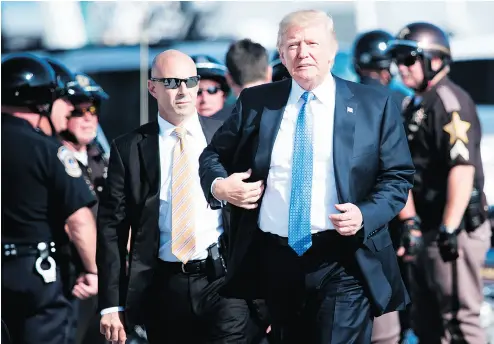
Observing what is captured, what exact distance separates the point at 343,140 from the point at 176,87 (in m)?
1.18

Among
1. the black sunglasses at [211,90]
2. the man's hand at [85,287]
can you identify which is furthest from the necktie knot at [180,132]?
the black sunglasses at [211,90]

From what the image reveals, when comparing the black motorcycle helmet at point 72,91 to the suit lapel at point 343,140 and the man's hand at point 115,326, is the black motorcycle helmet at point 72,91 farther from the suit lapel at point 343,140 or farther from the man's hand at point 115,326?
the suit lapel at point 343,140

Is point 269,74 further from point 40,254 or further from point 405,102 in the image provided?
point 40,254

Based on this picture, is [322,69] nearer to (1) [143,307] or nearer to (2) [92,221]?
(1) [143,307]

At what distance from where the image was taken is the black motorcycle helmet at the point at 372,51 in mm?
7184

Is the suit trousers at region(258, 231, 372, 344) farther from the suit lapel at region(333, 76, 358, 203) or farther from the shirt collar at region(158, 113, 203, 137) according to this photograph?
the shirt collar at region(158, 113, 203, 137)

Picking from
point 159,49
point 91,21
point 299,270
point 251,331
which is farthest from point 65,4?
point 299,270

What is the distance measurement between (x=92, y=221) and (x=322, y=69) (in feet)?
6.21

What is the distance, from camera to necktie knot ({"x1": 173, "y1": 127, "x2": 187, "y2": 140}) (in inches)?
200

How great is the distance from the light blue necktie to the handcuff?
1.76 metres

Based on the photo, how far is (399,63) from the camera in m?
6.55

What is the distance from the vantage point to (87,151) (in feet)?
21.8

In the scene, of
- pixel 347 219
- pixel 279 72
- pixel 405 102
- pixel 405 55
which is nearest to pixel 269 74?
pixel 279 72

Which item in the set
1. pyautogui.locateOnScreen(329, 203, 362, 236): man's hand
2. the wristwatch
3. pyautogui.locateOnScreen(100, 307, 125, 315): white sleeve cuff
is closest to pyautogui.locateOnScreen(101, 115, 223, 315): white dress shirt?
pyautogui.locateOnScreen(100, 307, 125, 315): white sleeve cuff
